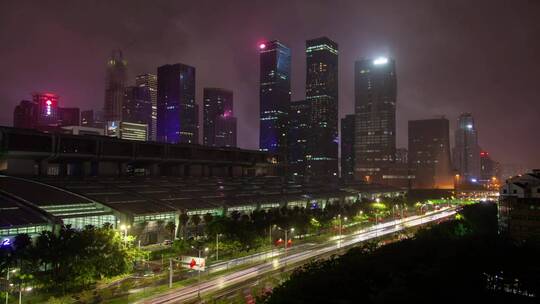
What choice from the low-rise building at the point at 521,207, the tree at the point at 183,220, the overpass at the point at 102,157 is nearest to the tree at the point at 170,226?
the tree at the point at 183,220

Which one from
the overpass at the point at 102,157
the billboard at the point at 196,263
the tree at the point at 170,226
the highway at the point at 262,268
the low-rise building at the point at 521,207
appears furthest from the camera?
the overpass at the point at 102,157

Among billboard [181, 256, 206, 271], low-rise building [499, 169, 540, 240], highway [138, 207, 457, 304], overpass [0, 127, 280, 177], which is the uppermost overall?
overpass [0, 127, 280, 177]

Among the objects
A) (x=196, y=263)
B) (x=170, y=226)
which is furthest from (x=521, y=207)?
(x=170, y=226)

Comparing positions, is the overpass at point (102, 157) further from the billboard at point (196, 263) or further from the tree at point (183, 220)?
the billboard at point (196, 263)

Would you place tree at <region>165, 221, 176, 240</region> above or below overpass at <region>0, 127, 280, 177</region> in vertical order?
Result: below

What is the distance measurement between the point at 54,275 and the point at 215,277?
23.2 metres

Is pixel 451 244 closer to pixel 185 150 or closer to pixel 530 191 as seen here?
pixel 530 191

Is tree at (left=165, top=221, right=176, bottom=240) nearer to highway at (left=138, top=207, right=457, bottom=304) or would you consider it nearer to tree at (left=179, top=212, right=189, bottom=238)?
tree at (left=179, top=212, right=189, bottom=238)

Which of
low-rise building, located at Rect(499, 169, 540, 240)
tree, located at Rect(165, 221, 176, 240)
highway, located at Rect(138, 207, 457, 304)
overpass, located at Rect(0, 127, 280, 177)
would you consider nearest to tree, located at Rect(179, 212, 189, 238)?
tree, located at Rect(165, 221, 176, 240)

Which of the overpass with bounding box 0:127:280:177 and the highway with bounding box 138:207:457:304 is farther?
the overpass with bounding box 0:127:280:177

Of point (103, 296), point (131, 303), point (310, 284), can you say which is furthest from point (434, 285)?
point (103, 296)

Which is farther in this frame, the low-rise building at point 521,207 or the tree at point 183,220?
the tree at point 183,220

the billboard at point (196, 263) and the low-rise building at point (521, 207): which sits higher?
the low-rise building at point (521, 207)

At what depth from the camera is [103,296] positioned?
56.0 metres
